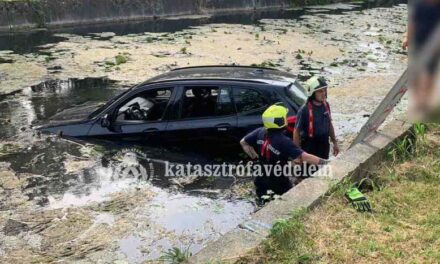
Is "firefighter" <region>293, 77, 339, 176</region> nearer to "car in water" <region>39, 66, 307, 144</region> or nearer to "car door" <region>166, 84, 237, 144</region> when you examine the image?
"car in water" <region>39, 66, 307, 144</region>

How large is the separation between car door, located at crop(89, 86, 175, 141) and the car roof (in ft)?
0.67

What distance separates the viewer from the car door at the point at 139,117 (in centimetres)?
671

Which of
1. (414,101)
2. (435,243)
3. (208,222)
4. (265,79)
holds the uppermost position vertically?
(414,101)

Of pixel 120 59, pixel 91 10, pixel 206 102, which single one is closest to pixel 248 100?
pixel 206 102

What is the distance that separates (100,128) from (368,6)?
25.0 metres

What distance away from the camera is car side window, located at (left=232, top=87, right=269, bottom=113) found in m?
6.25

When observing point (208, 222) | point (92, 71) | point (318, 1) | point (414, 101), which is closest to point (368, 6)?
point (318, 1)

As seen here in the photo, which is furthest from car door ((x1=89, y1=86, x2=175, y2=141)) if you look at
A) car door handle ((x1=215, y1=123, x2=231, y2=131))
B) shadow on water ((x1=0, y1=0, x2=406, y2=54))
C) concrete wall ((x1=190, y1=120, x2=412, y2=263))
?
shadow on water ((x1=0, y1=0, x2=406, y2=54))

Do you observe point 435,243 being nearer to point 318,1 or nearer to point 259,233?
point 259,233

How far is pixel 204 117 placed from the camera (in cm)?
652

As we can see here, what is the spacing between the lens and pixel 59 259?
14.8ft

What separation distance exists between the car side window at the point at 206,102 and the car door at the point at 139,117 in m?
0.25

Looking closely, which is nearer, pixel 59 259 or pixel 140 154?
pixel 59 259

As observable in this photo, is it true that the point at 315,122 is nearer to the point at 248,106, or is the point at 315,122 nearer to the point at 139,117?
the point at 248,106
